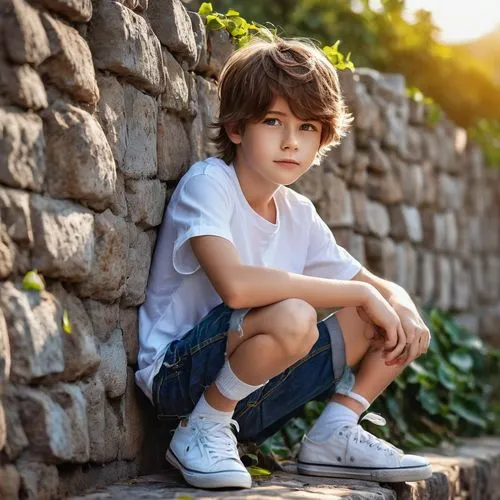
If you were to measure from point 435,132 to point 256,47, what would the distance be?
354 cm

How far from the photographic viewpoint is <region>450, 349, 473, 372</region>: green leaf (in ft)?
17.7

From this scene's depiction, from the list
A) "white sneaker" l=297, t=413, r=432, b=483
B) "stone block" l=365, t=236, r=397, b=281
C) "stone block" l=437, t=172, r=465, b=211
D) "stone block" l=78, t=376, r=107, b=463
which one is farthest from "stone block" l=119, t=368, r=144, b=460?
"stone block" l=437, t=172, r=465, b=211

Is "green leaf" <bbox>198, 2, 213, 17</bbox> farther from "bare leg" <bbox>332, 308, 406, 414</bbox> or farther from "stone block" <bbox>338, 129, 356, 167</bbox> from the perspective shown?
"stone block" <bbox>338, 129, 356, 167</bbox>

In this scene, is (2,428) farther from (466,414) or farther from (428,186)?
(428,186)

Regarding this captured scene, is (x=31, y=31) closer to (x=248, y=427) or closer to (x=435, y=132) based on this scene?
(x=248, y=427)

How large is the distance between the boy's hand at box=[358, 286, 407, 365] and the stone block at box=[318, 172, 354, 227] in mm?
1493

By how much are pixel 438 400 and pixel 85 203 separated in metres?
2.71

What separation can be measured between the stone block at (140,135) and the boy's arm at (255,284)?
0.26 metres

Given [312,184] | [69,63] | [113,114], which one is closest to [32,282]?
[69,63]

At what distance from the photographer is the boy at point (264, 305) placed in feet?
9.38

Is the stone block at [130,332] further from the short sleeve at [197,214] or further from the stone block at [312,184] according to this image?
the stone block at [312,184]

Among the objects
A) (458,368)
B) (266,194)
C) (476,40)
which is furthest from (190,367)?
(476,40)

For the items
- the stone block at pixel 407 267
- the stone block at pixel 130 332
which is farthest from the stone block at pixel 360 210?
the stone block at pixel 130 332

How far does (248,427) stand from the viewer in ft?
10.6
